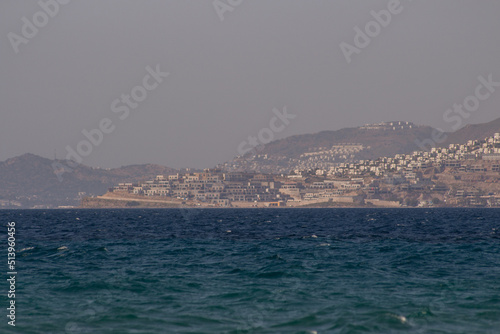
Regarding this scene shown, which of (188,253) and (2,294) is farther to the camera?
(188,253)

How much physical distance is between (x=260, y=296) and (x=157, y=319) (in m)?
5.94

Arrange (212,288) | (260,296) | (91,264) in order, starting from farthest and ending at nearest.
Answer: (91,264) < (212,288) < (260,296)

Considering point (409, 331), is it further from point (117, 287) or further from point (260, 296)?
point (117, 287)

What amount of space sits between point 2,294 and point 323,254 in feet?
76.5

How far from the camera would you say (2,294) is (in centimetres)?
2864

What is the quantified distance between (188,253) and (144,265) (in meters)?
7.85

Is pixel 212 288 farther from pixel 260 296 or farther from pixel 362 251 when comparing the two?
pixel 362 251

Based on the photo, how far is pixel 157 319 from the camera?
23547 mm

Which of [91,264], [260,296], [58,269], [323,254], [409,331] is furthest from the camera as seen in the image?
[323,254]

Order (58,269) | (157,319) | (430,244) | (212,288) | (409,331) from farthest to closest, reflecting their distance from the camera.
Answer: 1. (430,244)
2. (58,269)
3. (212,288)
4. (157,319)
5. (409,331)

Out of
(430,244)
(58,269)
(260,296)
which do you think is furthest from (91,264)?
(430,244)

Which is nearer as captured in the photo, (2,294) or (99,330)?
(99,330)

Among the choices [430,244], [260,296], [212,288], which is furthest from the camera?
[430,244]

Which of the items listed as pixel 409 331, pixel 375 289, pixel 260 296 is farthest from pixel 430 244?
pixel 409 331
